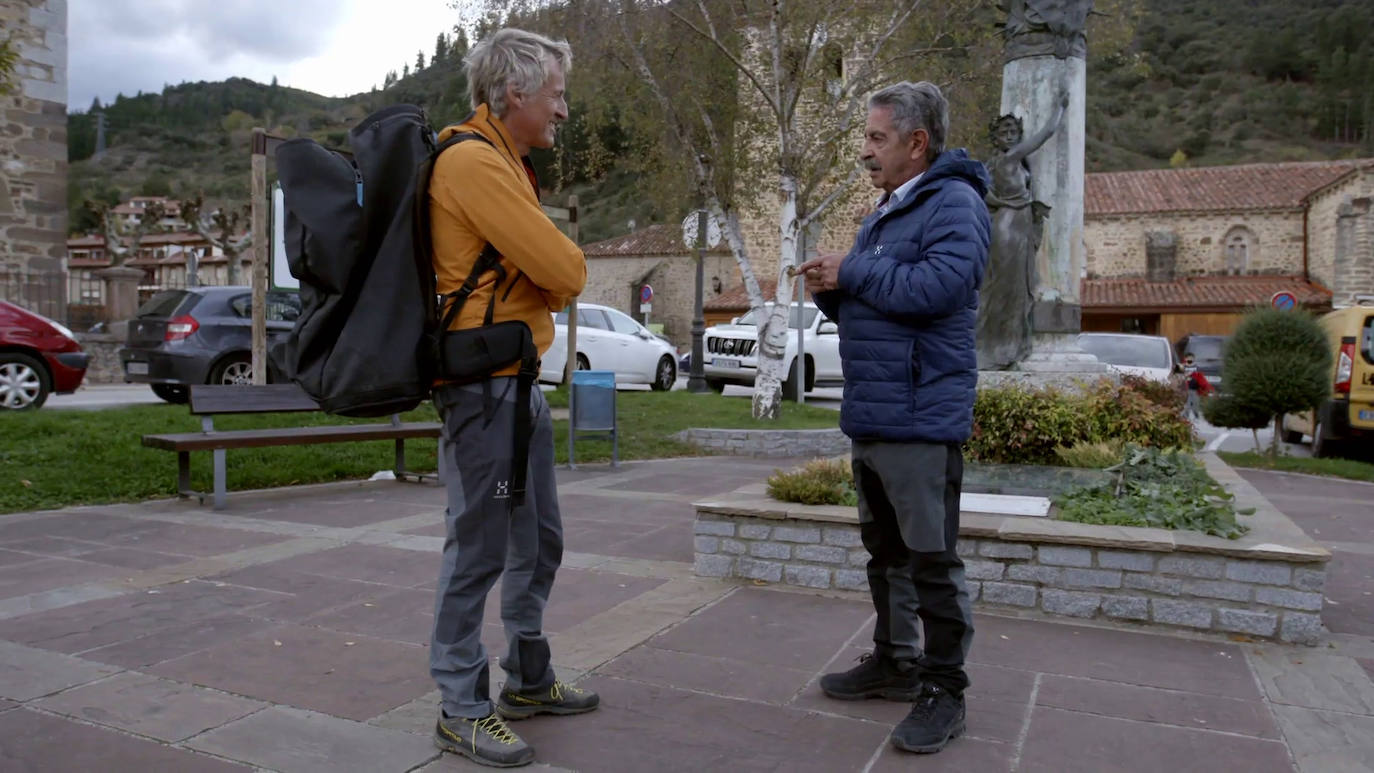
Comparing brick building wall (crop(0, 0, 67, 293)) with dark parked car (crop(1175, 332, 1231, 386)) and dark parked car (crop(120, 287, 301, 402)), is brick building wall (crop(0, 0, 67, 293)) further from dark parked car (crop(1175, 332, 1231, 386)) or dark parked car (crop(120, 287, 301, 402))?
dark parked car (crop(1175, 332, 1231, 386))

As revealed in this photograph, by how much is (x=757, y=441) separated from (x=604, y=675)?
26.9 feet

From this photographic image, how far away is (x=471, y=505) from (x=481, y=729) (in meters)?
0.63

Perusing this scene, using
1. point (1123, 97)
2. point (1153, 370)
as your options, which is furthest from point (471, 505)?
point (1123, 97)

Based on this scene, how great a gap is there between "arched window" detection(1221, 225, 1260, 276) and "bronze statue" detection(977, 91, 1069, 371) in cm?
3639

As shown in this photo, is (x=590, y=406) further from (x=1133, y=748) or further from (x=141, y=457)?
(x=1133, y=748)

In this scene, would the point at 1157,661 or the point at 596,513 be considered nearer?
the point at 1157,661

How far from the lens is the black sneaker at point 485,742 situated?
9.27 ft

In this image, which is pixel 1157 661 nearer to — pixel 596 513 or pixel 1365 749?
pixel 1365 749

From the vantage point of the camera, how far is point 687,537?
6.34 metres

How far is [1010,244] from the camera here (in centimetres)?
664

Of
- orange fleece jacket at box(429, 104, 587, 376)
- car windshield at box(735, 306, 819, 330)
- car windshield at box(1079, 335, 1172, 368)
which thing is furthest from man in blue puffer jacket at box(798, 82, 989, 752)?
car windshield at box(735, 306, 819, 330)

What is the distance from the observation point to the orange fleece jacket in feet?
8.93

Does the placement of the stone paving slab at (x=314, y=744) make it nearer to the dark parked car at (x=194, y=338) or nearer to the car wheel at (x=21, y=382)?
the car wheel at (x=21, y=382)

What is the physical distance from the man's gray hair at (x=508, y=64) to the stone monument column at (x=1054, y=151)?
4787 millimetres
